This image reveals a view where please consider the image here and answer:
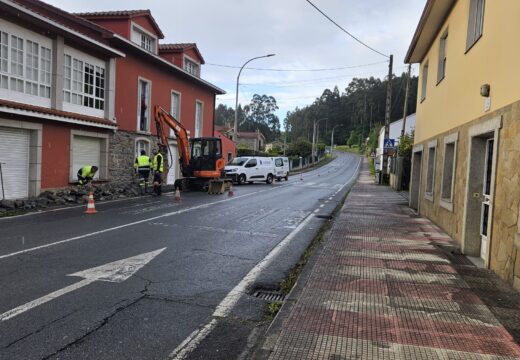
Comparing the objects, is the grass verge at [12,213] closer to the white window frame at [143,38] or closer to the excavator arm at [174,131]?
the excavator arm at [174,131]

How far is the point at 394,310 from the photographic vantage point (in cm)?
490

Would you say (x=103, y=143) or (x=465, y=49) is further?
(x=103, y=143)

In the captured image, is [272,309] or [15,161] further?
[15,161]

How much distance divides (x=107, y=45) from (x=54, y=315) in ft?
54.2

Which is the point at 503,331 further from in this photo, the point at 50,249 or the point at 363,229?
the point at 50,249

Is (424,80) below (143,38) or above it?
below

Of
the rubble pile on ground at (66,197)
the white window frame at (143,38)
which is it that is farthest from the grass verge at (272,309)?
the white window frame at (143,38)

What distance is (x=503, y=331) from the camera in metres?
4.34

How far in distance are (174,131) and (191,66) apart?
10639 mm

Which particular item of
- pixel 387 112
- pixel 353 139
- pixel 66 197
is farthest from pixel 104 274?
pixel 353 139

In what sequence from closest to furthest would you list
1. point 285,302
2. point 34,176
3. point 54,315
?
point 54,315, point 285,302, point 34,176

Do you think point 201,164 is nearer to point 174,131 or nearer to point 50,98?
point 174,131

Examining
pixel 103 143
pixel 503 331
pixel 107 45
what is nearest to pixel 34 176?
pixel 103 143

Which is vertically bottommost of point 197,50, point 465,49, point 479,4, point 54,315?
point 54,315
